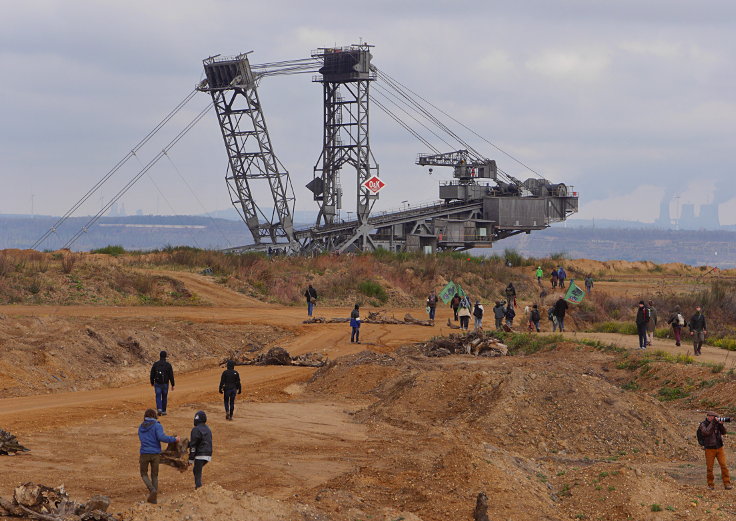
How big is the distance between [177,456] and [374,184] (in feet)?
177

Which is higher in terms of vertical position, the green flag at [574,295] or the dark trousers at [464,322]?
the green flag at [574,295]

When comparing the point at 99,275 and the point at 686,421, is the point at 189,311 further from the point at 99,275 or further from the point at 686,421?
the point at 686,421

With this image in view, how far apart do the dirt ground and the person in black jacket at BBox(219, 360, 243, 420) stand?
A: 1.14 feet

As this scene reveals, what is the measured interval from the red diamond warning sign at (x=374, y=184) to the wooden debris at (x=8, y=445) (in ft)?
170

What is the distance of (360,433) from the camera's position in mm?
22062

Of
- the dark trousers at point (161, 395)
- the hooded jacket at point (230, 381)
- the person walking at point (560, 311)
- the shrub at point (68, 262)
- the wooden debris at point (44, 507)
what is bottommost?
the wooden debris at point (44, 507)

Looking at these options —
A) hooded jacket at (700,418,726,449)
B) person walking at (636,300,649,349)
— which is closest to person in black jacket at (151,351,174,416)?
hooded jacket at (700,418,726,449)

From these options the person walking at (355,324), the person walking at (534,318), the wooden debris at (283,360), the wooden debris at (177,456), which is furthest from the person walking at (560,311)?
the wooden debris at (177,456)

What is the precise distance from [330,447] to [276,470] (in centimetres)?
241

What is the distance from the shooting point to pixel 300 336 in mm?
39812

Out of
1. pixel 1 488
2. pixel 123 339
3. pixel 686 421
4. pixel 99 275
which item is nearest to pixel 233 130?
pixel 99 275

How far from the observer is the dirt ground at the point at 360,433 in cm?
1620

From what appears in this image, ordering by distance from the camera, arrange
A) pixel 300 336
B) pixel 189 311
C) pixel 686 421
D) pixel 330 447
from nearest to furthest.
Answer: pixel 330 447
pixel 686 421
pixel 300 336
pixel 189 311

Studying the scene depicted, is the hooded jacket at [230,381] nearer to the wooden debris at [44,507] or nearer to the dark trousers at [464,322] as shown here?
the wooden debris at [44,507]
